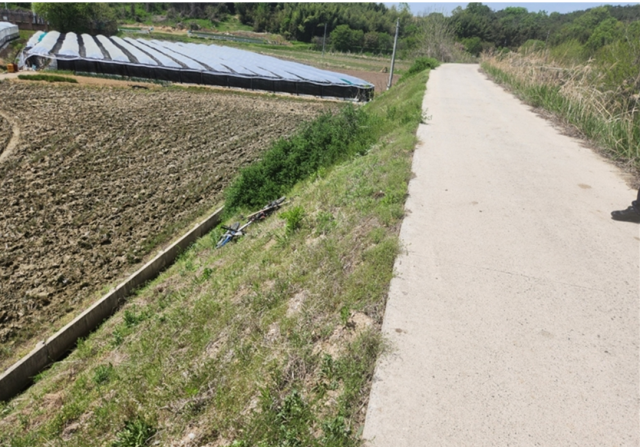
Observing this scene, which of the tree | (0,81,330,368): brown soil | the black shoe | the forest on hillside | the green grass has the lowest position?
(0,81,330,368): brown soil

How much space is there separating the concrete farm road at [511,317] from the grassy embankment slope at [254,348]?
309mm

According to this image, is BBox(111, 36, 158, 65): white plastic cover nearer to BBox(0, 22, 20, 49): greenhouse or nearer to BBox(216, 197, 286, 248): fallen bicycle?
BBox(0, 22, 20, 49): greenhouse

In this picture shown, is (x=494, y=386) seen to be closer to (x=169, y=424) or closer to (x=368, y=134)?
(x=169, y=424)

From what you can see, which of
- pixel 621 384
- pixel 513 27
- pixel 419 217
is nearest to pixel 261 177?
pixel 419 217

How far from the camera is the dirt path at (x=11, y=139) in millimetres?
14053

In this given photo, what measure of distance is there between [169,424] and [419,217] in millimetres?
3848

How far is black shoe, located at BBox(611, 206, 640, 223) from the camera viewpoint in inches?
231

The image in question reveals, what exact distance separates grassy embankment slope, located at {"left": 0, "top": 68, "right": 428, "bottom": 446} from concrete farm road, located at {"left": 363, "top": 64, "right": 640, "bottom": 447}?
309 mm

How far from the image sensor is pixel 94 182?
40.9 ft

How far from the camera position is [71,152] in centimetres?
1470

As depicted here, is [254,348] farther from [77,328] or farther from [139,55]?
[139,55]

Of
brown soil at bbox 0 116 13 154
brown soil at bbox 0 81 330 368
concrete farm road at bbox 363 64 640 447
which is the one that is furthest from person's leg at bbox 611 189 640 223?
brown soil at bbox 0 116 13 154

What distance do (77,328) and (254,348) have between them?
472 cm

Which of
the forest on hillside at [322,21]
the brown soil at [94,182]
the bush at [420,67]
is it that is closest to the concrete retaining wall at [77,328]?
the brown soil at [94,182]
